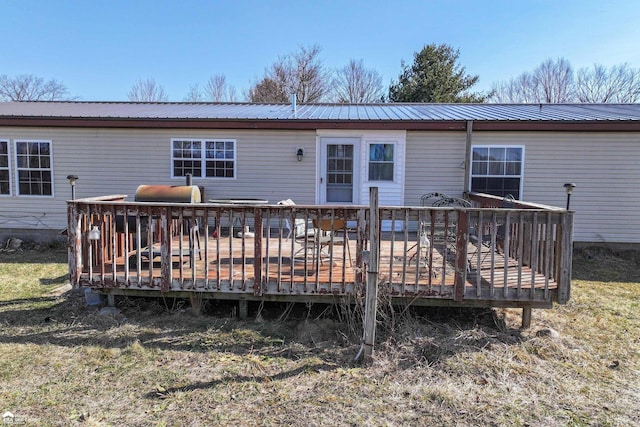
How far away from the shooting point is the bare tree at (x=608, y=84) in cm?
2591

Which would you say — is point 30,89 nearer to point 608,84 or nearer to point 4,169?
point 4,169

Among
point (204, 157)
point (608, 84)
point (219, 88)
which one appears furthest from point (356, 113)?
point (608, 84)

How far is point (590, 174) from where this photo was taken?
7.61 m

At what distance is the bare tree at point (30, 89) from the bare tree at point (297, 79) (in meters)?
16.4

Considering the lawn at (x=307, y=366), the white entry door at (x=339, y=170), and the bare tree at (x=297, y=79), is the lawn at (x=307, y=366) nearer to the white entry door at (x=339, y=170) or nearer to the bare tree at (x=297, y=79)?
the white entry door at (x=339, y=170)

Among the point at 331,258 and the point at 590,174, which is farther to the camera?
the point at 590,174

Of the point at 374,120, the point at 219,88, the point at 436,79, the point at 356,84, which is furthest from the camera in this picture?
the point at 219,88

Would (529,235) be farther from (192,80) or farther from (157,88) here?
(157,88)

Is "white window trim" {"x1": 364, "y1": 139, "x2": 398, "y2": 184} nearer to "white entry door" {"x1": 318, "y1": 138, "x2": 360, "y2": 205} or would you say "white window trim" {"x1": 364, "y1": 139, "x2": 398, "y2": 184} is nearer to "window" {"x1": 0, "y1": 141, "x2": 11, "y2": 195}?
"white entry door" {"x1": 318, "y1": 138, "x2": 360, "y2": 205}

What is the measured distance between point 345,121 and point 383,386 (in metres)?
5.54

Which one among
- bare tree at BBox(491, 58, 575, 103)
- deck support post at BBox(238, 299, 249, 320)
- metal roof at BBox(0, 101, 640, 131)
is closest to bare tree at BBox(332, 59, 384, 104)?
bare tree at BBox(491, 58, 575, 103)

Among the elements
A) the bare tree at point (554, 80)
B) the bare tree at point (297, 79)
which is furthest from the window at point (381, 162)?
the bare tree at point (554, 80)

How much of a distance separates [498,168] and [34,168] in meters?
9.54

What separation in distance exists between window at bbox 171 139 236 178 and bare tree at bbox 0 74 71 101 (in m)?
28.1
